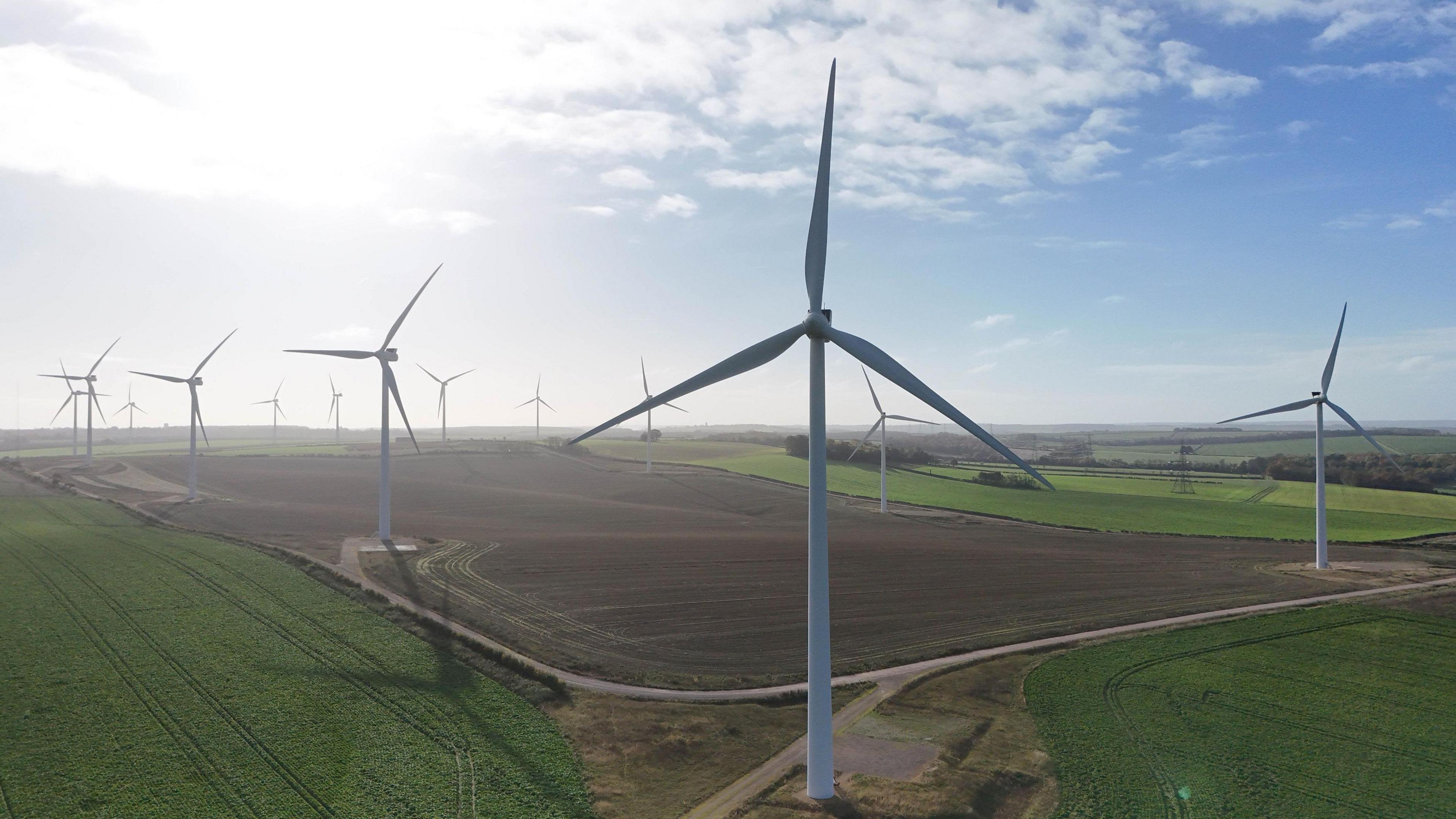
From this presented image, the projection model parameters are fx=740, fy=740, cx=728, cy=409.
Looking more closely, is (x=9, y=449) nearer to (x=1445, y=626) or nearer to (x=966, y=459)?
(x=966, y=459)

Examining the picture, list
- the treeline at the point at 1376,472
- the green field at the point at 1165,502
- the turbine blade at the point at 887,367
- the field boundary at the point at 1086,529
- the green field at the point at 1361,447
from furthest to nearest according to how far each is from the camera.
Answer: the green field at the point at 1361,447 < the treeline at the point at 1376,472 < the green field at the point at 1165,502 < the field boundary at the point at 1086,529 < the turbine blade at the point at 887,367

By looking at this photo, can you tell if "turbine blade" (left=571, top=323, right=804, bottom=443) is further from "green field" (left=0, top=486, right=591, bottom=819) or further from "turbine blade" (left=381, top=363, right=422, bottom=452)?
"turbine blade" (left=381, top=363, right=422, bottom=452)

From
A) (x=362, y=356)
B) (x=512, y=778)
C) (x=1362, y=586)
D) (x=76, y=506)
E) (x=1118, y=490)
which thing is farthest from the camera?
(x=1118, y=490)

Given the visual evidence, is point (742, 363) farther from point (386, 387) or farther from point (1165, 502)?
point (1165, 502)

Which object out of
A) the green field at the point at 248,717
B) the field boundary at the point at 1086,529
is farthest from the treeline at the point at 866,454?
the green field at the point at 248,717

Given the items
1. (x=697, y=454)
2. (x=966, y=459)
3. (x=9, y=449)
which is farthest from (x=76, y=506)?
(x=9, y=449)

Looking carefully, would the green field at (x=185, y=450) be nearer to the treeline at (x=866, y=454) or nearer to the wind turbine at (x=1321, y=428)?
the treeline at (x=866, y=454)
